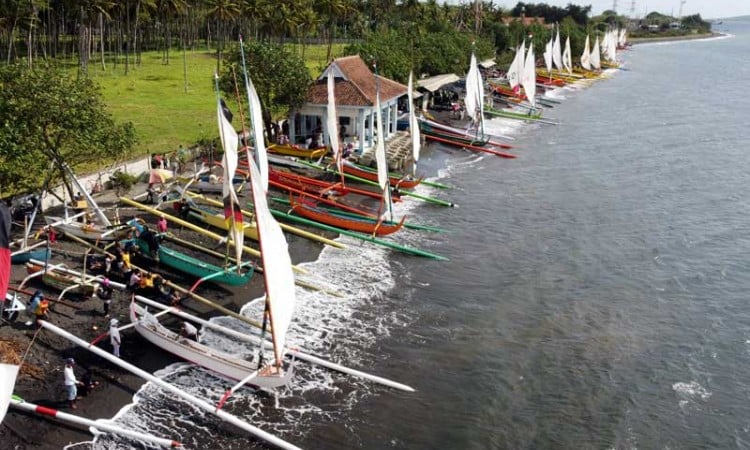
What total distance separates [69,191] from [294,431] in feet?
62.2

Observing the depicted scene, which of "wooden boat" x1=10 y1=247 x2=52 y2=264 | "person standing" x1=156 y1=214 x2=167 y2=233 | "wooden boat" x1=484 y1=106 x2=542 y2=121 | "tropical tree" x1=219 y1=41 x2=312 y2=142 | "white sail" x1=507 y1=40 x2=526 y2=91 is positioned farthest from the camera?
"white sail" x1=507 y1=40 x2=526 y2=91

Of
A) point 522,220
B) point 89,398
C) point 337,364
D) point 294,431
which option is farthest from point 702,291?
point 89,398

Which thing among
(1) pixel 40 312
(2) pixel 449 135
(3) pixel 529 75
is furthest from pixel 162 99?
(1) pixel 40 312

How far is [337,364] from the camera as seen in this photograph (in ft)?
75.4

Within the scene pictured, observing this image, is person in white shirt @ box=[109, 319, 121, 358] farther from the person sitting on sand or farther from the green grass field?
the green grass field

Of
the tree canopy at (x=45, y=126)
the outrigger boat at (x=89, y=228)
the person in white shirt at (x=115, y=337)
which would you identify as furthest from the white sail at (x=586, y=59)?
the person in white shirt at (x=115, y=337)

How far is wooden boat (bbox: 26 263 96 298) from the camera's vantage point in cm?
2472

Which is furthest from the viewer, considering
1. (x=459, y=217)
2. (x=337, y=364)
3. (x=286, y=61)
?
(x=286, y=61)

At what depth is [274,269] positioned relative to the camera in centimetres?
1912

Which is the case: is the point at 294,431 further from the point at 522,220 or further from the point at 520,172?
the point at 520,172

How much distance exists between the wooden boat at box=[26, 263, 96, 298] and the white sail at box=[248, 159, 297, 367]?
9.50 m

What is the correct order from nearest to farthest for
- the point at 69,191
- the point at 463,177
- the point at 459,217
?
the point at 69,191
the point at 459,217
the point at 463,177

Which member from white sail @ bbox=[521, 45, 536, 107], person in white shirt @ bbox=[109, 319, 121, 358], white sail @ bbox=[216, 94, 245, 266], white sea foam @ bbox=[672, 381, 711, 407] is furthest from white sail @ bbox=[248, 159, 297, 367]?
white sail @ bbox=[521, 45, 536, 107]

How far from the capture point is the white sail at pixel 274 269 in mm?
18594
